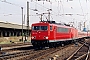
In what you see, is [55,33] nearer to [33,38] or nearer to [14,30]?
[33,38]

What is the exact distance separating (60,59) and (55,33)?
12559 mm

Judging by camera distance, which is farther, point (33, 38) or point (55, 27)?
point (55, 27)

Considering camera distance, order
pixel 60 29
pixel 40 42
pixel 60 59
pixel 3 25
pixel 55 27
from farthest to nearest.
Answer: pixel 3 25 < pixel 60 29 < pixel 55 27 < pixel 40 42 < pixel 60 59

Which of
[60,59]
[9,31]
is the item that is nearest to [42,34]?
[60,59]

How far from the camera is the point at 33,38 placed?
89.4ft

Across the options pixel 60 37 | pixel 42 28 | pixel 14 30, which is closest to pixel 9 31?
pixel 14 30

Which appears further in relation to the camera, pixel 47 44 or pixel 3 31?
pixel 3 31

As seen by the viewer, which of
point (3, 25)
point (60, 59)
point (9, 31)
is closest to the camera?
point (60, 59)

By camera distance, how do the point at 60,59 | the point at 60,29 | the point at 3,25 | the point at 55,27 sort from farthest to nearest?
the point at 3,25
the point at 60,29
the point at 55,27
the point at 60,59

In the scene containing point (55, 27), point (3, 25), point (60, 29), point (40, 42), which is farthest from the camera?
point (3, 25)

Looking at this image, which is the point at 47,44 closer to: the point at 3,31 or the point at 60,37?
the point at 60,37

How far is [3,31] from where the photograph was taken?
55.0m

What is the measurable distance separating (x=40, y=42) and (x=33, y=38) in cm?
115

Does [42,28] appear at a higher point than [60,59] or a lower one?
higher
